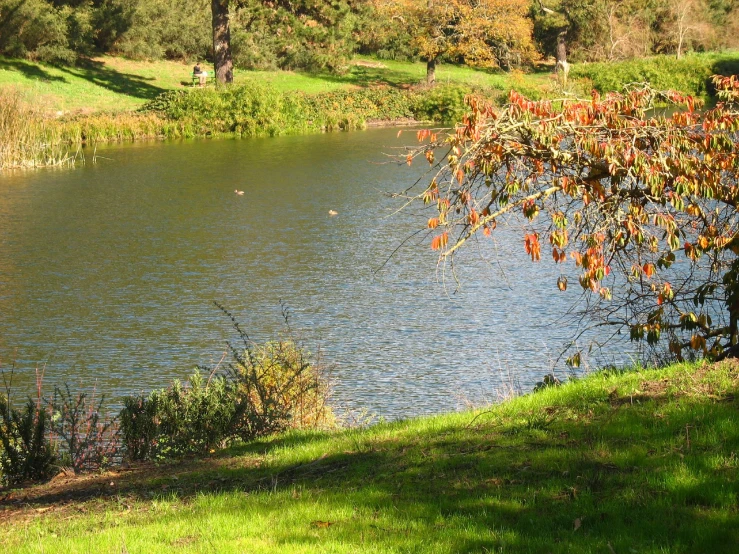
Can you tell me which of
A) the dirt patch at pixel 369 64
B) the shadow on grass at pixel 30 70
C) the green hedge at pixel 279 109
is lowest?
the green hedge at pixel 279 109

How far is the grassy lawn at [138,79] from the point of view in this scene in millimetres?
41312

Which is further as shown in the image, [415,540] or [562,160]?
[562,160]

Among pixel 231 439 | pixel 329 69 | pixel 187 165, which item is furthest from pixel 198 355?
pixel 329 69

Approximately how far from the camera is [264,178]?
28.8 meters

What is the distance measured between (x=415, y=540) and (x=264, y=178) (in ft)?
81.0

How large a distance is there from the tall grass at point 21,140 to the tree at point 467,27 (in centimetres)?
2350

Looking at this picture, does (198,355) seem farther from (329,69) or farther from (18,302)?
(329,69)

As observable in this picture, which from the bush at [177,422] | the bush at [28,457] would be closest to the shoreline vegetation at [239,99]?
the bush at [177,422]

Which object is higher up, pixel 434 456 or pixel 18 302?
pixel 434 456

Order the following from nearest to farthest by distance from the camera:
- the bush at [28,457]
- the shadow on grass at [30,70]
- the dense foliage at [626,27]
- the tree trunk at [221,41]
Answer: the bush at [28,457]
the tree trunk at [221,41]
the shadow on grass at [30,70]
the dense foliage at [626,27]

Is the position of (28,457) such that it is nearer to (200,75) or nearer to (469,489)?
(469,489)

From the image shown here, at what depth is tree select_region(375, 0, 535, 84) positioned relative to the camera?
49562 millimetres

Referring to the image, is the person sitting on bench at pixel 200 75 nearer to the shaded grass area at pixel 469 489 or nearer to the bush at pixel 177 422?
the bush at pixel 177 422

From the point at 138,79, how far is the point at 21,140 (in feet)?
54.9
